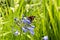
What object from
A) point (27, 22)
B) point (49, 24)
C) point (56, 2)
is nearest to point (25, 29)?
point (27, 22)

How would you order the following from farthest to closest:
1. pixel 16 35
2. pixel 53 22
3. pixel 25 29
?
pixel 16 35 → pixel 25 29 → pixel 53 22

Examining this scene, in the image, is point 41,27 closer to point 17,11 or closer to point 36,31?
point 36,31

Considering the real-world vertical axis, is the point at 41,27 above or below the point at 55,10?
below

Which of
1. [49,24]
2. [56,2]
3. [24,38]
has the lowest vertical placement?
[24,38]

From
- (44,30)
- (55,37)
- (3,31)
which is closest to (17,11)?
(3,31)

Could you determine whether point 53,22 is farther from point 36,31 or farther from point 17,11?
point 17,11

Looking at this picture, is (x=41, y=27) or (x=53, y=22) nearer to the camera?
(x=53, y=22)

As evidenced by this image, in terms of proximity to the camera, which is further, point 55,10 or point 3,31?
point 3,31

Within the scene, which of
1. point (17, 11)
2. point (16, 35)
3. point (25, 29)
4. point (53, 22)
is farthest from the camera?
point (17, 11)

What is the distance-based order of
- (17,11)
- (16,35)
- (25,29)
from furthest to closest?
(17,11), (16,35), (25,29)
